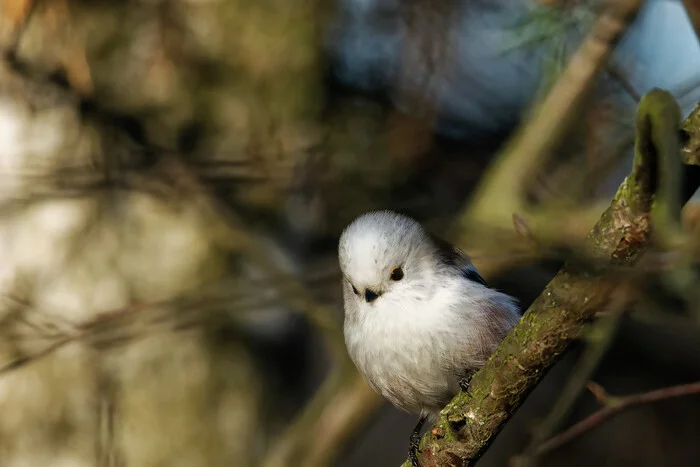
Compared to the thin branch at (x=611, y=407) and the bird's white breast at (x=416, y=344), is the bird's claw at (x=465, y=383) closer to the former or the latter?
the bird's white breast at (x=416, y=344)

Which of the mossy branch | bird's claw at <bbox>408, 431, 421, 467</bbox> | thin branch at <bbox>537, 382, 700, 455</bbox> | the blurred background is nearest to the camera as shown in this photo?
the mossy branch

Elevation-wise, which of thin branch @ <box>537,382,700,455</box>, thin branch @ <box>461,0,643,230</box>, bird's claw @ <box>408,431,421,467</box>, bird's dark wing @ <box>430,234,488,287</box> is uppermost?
thin branch @ <box>461,0,643,230</box>

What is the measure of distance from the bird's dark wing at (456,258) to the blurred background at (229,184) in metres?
0.42

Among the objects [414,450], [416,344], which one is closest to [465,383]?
[416,344]

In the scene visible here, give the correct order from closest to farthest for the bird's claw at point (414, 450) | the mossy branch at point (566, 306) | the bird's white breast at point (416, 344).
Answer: the mossy branch at point (566, 306) < the bird's claw at point (414, 450) < the bird's white breast at point (416, 344)

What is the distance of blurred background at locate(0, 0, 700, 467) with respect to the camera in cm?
370

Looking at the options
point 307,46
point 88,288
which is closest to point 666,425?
point 307,46

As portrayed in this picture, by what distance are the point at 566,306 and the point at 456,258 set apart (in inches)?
47.6

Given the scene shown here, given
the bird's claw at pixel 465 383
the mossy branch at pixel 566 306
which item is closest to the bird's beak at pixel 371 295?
the bird's claw at pixel 465 383

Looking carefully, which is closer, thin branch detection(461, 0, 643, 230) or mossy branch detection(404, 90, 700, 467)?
mossy branch detection(404, 90, 700, 467)

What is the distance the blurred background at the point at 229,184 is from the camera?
3.70m

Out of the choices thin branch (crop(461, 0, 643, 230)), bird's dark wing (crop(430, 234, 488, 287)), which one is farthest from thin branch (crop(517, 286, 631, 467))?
thin branch (crop(461, 0, 643, 230))

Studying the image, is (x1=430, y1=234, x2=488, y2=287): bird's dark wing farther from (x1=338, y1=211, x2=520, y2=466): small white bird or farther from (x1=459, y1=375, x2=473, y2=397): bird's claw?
(x1=459, y1=375, x2=473, y2=397): bird's claw

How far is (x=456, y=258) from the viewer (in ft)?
10.00
